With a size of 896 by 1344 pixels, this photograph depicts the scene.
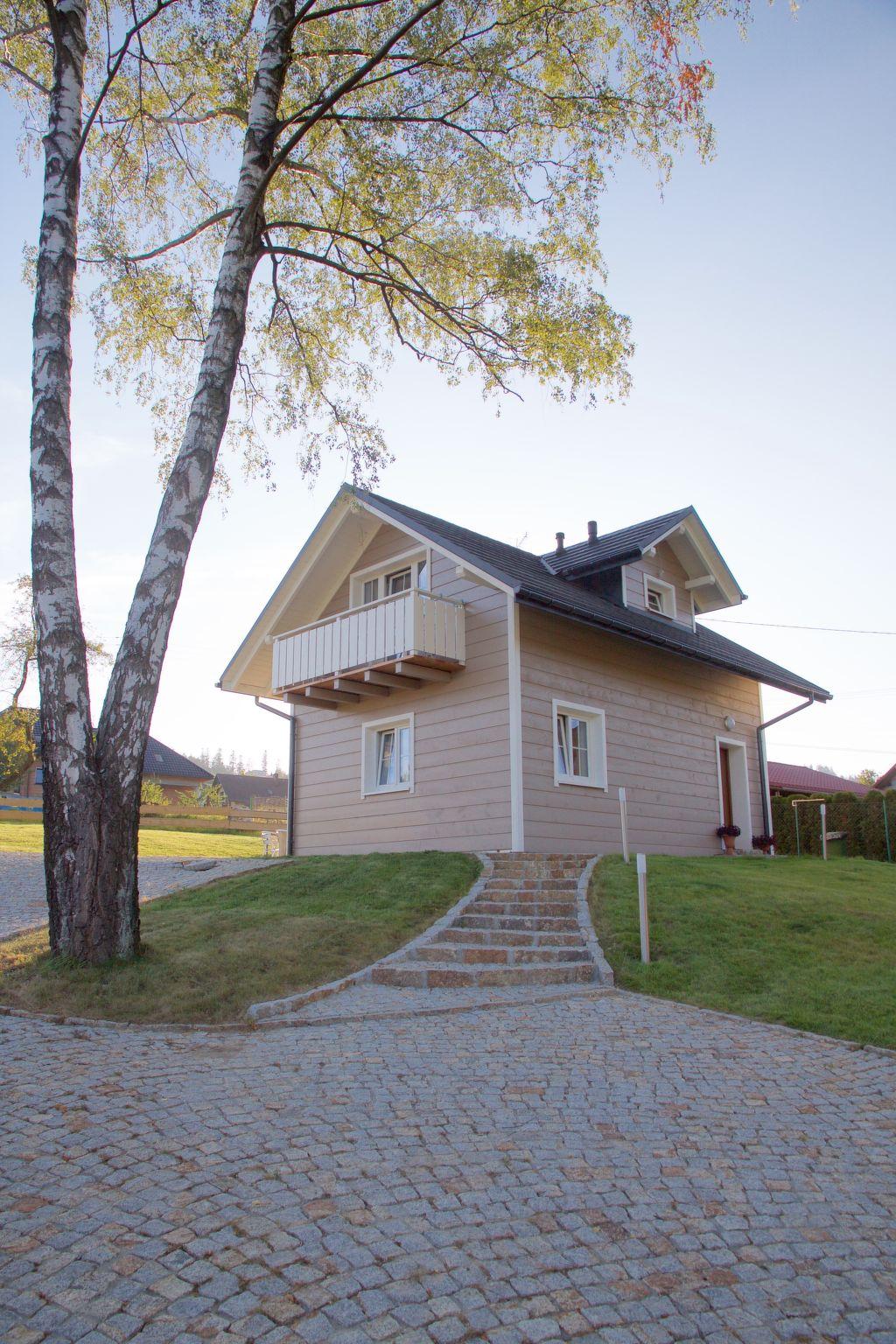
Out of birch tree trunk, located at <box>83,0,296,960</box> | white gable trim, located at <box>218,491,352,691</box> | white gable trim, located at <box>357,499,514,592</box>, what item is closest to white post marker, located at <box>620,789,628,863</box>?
white gable trim, located at <box>357,499,514,592</box>

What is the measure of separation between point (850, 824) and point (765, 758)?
3.58 metres

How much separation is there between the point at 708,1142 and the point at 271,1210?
2068mm

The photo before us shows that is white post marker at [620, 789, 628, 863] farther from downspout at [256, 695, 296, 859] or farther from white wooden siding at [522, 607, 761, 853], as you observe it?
downspout at [256, 695, 296, 859]

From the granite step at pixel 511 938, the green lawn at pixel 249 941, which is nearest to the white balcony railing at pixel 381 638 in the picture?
the green lawn at pixel 249 941

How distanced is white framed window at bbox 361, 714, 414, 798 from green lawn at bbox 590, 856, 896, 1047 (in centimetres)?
409

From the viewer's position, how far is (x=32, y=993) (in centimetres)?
685

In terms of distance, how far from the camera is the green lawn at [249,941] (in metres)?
6.90

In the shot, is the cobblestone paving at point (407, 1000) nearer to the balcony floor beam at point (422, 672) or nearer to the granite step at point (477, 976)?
the granite step at point (477, 976)

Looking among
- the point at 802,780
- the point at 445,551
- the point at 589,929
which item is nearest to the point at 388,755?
the point at 445,551

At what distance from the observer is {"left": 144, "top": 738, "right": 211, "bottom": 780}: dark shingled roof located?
4906 centimetres

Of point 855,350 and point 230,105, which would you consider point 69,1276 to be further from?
point 230,105

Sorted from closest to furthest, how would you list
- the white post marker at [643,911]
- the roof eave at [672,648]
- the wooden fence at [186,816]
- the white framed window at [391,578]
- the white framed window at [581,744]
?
the white post marker at [643,911]
the roof eave at [672,648]
the white framed window at [581,744]
the white framed window at [391,578]
the wooden fence at [186,816]

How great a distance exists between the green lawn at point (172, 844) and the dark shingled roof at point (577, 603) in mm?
7515

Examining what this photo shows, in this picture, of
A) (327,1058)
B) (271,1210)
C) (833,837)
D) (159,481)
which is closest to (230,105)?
(159,481)
